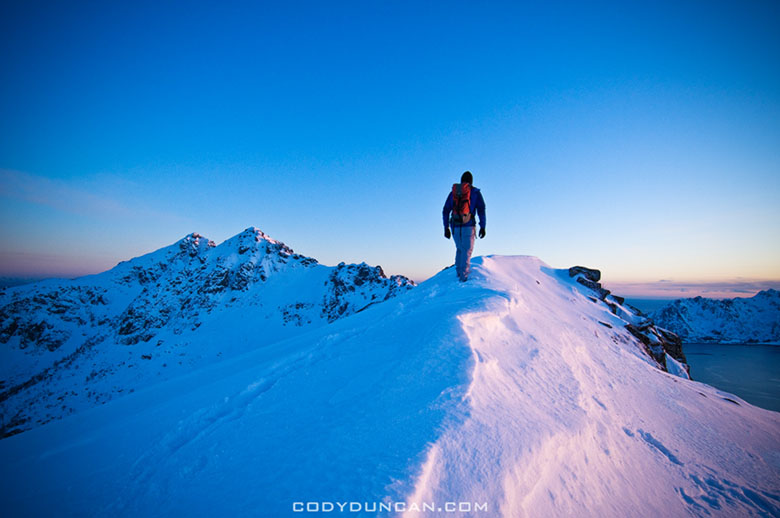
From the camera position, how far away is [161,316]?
76.3 m

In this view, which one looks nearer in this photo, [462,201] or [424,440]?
[424,440]

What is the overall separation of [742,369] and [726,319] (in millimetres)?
78170

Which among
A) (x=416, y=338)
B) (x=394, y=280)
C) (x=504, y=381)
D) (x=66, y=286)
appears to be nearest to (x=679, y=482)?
(x=504, y=381)

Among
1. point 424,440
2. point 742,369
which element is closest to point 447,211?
point 424,440

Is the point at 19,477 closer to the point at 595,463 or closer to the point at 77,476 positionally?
the point at 77,476

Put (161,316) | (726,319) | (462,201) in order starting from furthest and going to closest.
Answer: (726,319) < (161,316) < (462,201)

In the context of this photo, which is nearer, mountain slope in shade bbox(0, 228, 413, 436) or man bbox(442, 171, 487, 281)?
man bbox(442, 171, 487, 281)

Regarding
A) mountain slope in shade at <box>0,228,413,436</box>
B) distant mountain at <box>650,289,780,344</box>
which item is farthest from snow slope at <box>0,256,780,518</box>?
distant mountain at <box>650,289,780,344</box>

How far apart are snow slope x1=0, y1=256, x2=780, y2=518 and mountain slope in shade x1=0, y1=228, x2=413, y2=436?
4402 cm

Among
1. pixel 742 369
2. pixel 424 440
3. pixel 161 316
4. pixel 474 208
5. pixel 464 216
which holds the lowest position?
pixel 742 369

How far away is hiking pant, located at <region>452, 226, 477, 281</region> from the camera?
25.0 ft

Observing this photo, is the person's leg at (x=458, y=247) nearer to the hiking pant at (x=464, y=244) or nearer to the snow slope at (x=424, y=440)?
the hiking pant at (x=464, y=244)

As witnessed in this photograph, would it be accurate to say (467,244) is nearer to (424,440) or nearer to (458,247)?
(458,247)

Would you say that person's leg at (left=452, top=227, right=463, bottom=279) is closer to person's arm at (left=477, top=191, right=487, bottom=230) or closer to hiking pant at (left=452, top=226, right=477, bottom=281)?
hiking pant at (left=452, top=226, right=477, bottom=281)
